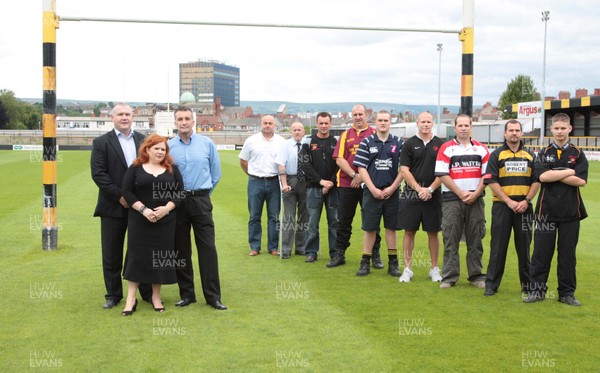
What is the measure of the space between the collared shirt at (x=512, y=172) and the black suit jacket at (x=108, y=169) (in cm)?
385

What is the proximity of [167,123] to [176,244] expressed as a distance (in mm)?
52229

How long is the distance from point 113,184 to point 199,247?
42.1 inches

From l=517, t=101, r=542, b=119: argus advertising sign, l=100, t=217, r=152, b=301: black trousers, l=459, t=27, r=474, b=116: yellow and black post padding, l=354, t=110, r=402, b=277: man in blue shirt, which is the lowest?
l=100, t=217, r=152, b=301: black trousers

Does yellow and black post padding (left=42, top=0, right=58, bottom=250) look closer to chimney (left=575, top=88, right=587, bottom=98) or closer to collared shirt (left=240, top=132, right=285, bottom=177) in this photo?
collared shirt (left=240, top=132, right=285, bottom=177)

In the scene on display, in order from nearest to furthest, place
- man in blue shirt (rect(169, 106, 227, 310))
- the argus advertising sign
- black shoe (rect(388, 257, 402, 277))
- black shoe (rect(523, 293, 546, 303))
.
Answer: man in blue shirt (rect(169, 106, 227, 310)), black shoe (rect(523, 293, 546, 303)), black shoe (rect(388, 257, 402, 277)), the argus advertising sign

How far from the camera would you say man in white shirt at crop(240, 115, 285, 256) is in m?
9.75

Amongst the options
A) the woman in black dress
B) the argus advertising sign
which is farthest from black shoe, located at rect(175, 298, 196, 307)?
the argus advertising sign

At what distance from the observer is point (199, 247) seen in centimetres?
693

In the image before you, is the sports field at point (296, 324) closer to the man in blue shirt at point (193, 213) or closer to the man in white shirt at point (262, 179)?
the man in blue shirt at point (193, 213)

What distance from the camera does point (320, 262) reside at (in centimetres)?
932

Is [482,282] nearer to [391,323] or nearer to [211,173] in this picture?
[391,323]

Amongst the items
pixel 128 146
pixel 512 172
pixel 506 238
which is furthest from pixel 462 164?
pixel 128 146

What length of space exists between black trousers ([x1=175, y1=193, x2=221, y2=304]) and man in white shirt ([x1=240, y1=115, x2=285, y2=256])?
113 inches

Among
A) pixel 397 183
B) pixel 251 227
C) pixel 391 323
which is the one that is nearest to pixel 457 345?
pixel 391 323
